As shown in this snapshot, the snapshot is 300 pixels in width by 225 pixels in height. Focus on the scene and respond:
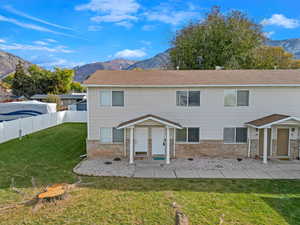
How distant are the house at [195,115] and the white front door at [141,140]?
6 cm

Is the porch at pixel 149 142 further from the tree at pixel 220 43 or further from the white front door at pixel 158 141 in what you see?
the tree at pixel 220 43

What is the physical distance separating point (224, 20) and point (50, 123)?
25472mm

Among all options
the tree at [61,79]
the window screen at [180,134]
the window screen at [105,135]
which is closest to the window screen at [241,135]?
the window screen at [180,134]

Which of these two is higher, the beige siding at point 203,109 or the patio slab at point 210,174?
the beige siding at point 203,109

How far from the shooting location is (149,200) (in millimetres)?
7258

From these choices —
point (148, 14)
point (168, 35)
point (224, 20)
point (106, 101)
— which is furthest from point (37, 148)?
point (224, 20)

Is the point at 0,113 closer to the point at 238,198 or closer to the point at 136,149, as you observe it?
the point at 136,149

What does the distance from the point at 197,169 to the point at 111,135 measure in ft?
17.9

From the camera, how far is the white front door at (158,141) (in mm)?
12381

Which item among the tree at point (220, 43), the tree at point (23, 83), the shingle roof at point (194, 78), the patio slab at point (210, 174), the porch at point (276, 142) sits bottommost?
the patio slab at point (210, 174)

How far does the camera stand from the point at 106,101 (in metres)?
12.2

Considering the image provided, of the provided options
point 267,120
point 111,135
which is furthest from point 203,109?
point 111,135

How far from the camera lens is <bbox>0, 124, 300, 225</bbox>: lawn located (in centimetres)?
614

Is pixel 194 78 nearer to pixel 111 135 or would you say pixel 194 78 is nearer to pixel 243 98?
pixel 243 98
